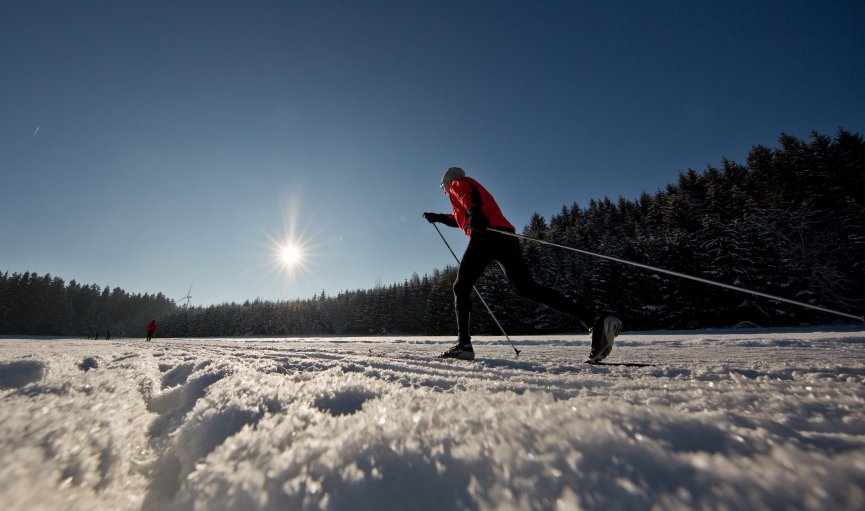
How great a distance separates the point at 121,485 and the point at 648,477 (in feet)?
2.47

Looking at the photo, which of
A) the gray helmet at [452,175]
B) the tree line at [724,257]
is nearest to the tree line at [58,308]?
the tree line at [724,257]

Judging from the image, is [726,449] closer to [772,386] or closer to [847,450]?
[847,450]

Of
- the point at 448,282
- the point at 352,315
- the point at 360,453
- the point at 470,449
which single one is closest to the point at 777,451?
the point at 470,449

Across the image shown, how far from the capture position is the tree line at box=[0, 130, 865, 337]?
27.4 m

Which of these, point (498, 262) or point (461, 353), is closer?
point (461, 353)

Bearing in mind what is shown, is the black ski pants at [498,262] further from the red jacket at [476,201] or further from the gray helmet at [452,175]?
the gray helmet at [452,175]

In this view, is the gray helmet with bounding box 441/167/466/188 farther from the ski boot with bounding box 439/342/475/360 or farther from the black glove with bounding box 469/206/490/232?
the ski boot with bounding box 439/342/475/360

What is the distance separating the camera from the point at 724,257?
93.0ft

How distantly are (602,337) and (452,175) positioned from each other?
2.05 m

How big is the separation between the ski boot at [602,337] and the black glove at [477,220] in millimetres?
1152

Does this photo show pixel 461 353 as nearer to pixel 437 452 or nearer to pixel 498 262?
pixel 498 262

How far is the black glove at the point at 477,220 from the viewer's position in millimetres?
2945

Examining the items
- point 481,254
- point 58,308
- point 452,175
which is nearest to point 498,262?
point 481,254

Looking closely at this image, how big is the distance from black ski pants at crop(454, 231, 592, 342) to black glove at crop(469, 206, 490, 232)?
13 centimetres
